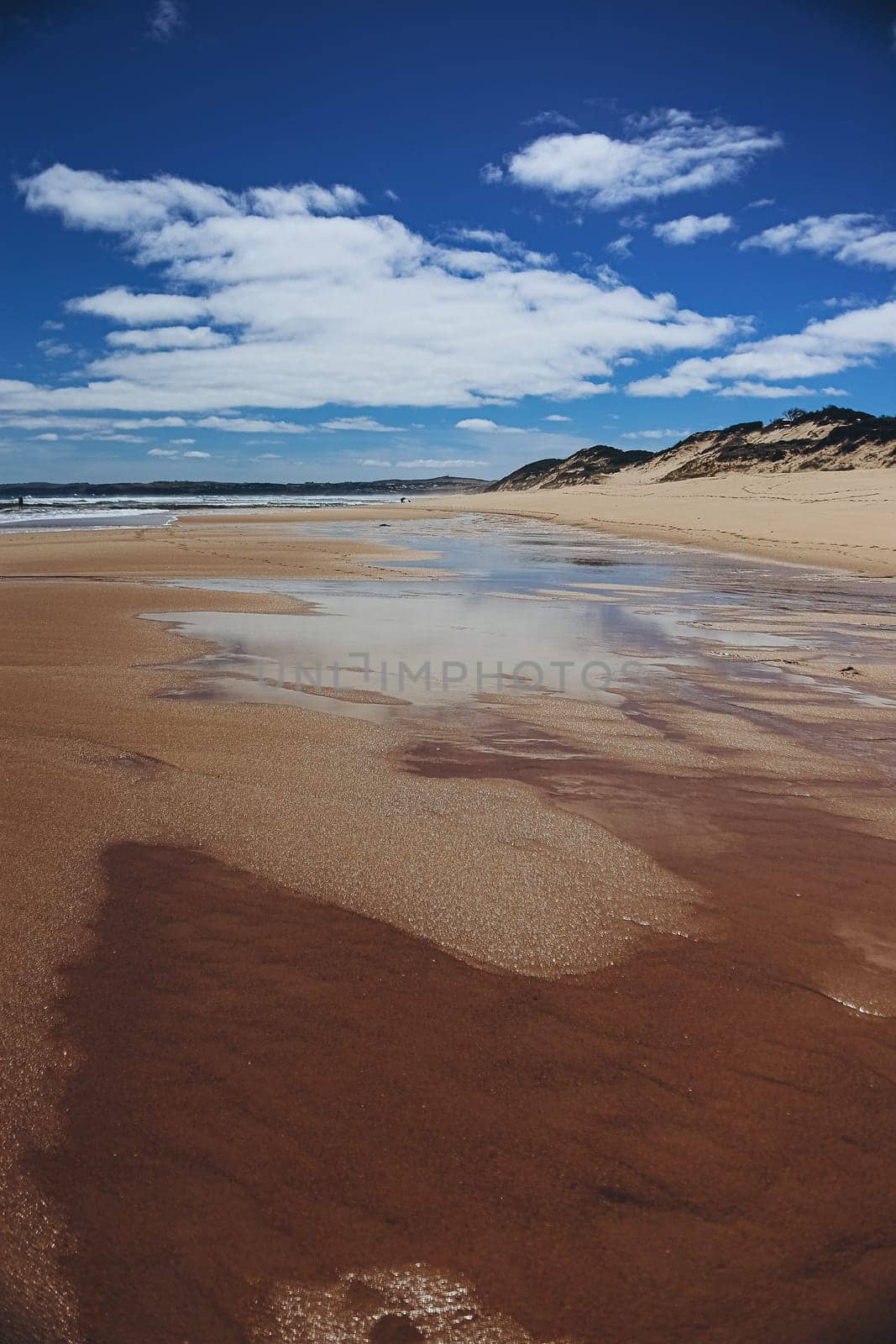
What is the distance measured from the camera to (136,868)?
3.29 meters

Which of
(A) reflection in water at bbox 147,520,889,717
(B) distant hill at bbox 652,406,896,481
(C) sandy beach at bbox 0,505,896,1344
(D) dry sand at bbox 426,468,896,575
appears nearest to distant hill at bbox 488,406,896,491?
(B) distant hill at bbox 652,406,896,481

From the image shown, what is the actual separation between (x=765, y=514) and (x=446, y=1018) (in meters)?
28.2

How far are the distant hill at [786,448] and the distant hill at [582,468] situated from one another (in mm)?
2904

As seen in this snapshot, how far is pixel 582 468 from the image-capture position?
89.8 m

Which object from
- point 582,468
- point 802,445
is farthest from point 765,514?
point 582,468

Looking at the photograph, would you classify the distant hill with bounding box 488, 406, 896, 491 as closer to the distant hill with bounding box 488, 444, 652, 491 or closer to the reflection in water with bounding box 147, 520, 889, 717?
the distant hill with bounding box 488, 444, 652, 491

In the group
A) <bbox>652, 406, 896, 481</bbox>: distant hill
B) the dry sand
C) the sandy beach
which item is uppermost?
<bbox>652, 406, 896, 481</bbox>: distant hill

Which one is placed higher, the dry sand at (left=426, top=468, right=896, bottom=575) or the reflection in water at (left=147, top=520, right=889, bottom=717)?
the dry sand at (left=426, top=468, right=896, bottom=575)

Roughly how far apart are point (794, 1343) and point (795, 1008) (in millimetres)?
1032

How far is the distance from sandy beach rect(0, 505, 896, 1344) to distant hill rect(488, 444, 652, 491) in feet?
257

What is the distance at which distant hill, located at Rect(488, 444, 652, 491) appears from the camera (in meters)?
83.6

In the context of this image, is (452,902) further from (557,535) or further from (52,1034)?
(557,535)

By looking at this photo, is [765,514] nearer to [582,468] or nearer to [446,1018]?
[446,1018]

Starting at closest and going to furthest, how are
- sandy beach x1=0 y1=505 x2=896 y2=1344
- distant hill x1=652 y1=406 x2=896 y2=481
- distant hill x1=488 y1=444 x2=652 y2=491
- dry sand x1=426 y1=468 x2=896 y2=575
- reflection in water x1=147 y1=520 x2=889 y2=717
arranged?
sandy beach x1=0 y1=505 x2=896 y2=1344 → reflection in water x1=147 y1=520 x2=889 y2=717 → dry sand x1=426 y1=468 x2=896 y2=575 → distant hill x1=652 y1=406 x2=896 y2=481 → distant hill x1=488 y1=444 x2=652 y2=491
